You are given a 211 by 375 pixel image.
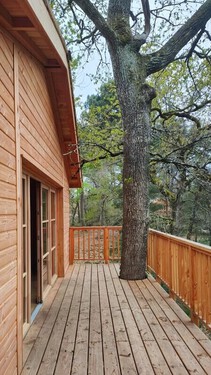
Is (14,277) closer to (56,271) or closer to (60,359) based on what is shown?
(60,359)

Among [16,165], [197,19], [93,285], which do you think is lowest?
[93,285]

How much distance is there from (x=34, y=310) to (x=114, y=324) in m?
1.13

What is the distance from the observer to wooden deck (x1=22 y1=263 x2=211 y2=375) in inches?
103

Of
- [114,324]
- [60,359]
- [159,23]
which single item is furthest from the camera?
[159,23]

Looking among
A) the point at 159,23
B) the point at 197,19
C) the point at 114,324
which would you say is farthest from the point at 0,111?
the point at 159,23

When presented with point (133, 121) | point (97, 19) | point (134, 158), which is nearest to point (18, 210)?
point (134, 158)

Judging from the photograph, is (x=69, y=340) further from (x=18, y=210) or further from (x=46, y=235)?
(x=46, y=235)

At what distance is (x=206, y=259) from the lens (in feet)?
10.5

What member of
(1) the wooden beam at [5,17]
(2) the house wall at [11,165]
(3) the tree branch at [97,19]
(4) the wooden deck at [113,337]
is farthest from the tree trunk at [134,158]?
(1) the wooden beam at [5,17]

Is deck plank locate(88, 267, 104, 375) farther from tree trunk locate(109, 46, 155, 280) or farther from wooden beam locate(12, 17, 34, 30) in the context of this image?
wooden beam locate(12, 17, 34, 30)

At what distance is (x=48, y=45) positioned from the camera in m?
2.91

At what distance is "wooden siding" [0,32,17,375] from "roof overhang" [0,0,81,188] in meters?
0.17

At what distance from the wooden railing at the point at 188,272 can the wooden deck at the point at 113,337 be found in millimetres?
211

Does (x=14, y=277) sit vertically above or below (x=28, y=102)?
below
